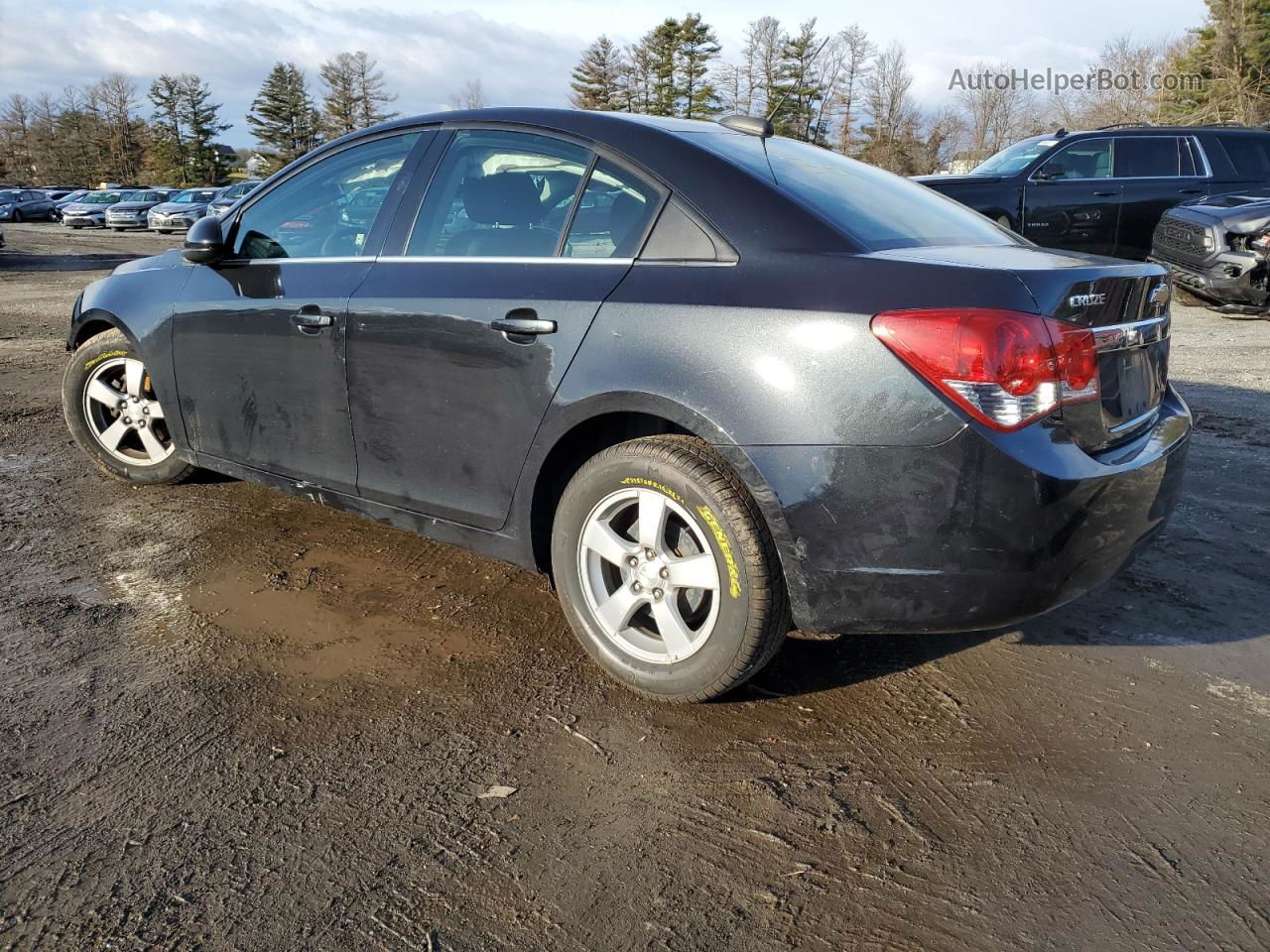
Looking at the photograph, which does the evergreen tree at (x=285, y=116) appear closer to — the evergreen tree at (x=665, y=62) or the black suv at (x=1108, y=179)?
the evergreen tree at (x=665, y=62)

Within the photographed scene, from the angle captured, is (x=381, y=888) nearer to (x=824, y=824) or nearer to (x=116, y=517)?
(x=824, y=824)

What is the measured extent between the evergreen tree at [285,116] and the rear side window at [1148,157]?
7575 cm

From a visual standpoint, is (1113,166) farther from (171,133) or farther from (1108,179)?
(171,133)

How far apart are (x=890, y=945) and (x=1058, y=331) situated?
56.7 inches

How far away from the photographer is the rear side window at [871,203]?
2.81 meters

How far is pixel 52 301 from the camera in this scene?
43.4 feet

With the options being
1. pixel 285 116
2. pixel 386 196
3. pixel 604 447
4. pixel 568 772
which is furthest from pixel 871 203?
pixel 285 116

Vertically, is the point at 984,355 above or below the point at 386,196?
below

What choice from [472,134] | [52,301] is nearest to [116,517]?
[472,134]

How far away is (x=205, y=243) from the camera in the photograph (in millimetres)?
4020

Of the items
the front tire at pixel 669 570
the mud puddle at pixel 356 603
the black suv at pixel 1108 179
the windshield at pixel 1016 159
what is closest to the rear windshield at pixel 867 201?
the front tire at pixel 669 570

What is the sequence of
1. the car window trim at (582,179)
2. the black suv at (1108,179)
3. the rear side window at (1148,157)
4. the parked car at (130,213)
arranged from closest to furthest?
the car window trim at (582,179) < the black suv at (1108,179) < the rear side window at (1148,157) < the parked car at (130,213)

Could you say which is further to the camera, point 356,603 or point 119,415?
point 119,415

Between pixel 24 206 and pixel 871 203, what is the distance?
51331mm
